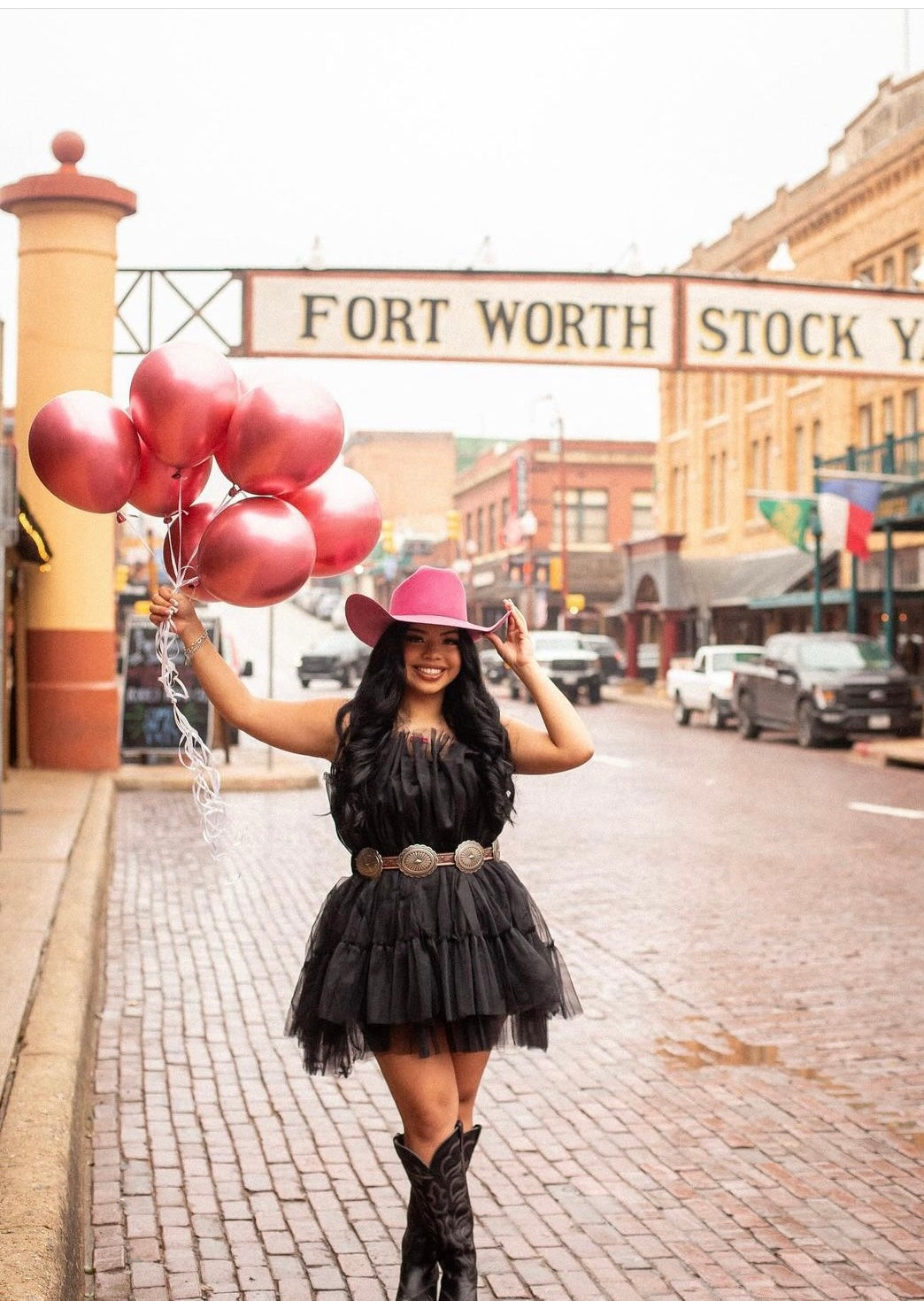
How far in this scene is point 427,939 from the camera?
3.90 metres

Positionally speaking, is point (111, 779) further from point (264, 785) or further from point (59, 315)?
point (59, 315)

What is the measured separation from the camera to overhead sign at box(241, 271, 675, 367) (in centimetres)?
1747

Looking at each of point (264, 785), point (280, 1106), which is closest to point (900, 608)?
point (264, 785)

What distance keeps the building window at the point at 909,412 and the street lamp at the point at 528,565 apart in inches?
779

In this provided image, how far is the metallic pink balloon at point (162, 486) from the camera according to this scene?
13.8 ft

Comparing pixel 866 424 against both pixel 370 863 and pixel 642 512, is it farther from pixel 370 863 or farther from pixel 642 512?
pixel 642 512

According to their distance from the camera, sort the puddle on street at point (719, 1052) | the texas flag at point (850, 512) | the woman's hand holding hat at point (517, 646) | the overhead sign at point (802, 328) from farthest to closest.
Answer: the texas flag at point (850, 512), the overhead sign at point (802, 328), the puddle on street at point (719, 1052), the woman's hand holding hat at point (517, 646)

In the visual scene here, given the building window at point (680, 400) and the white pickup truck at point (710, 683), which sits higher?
the building window at point (680, 400)

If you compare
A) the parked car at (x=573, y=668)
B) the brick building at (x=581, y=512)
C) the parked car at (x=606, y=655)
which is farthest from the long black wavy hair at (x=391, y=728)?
the brick building at (x=581, y=512)

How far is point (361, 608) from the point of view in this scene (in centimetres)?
419

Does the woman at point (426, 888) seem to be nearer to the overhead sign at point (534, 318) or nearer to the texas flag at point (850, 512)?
the overhead sign at point (534, 318)

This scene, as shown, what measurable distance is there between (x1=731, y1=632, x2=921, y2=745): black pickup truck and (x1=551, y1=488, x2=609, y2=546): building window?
4403 cm

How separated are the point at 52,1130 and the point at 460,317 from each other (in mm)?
13939

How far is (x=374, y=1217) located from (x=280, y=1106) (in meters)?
1.25
